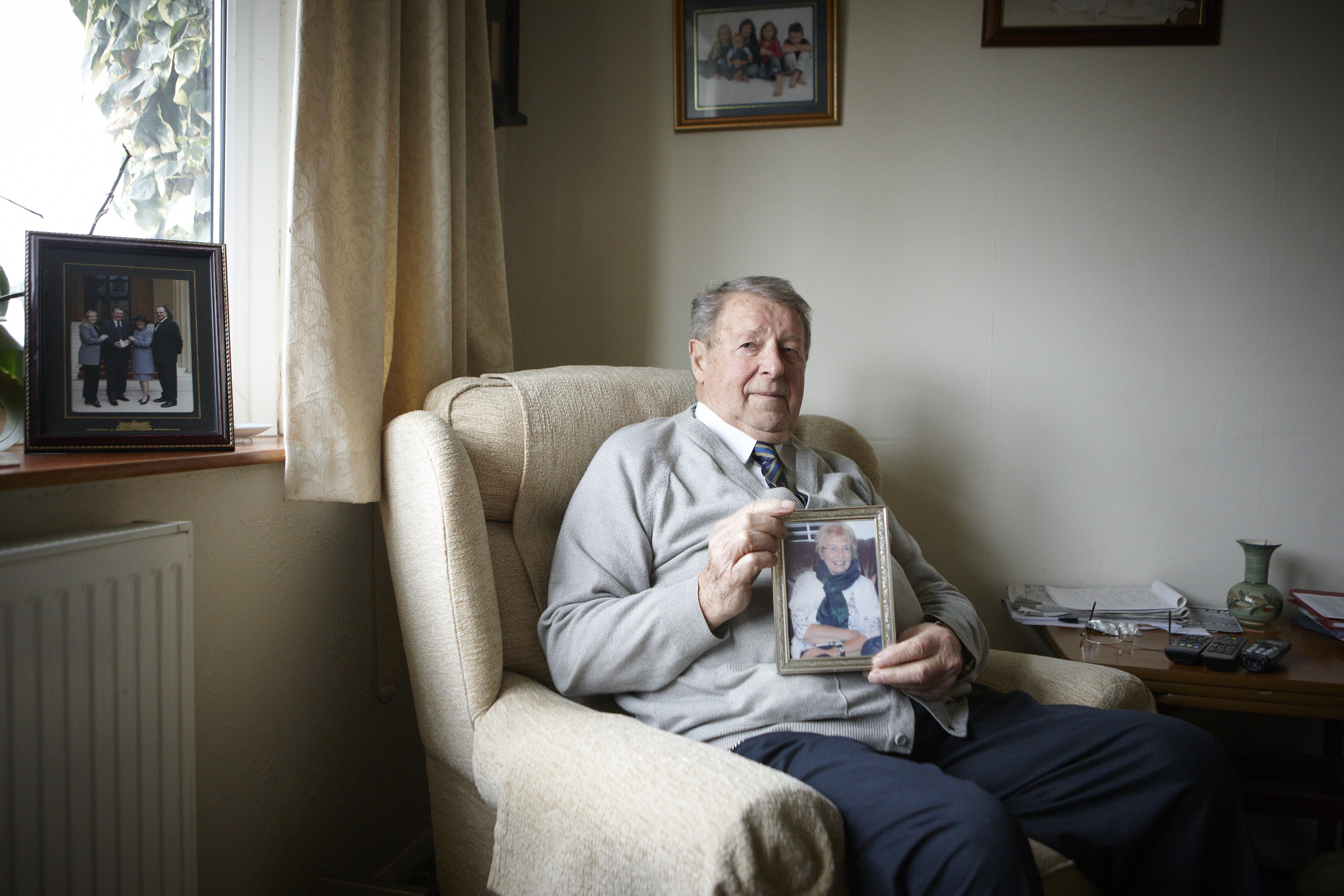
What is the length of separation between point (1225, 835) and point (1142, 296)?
50.0 inches

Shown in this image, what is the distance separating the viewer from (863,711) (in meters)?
1.10

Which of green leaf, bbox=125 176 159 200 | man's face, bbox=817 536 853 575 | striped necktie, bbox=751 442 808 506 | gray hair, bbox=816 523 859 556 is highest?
green leaf, bbox=125 176 159 200

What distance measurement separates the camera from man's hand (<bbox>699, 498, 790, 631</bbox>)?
41.9 inches

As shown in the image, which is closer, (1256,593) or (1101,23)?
(1256,593)

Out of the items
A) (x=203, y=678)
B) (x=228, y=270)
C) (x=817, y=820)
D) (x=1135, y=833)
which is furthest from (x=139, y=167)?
(x=1135, y=833)

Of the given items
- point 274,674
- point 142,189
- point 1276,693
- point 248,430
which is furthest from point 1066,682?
point 142,189

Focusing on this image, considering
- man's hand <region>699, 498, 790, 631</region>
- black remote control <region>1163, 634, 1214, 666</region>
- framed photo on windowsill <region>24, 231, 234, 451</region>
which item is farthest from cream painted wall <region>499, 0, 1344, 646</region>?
framed photo on windowsill <region>24, 231, 234, 451</region>

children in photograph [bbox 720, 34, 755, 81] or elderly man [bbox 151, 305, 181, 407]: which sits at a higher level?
children in photograph [bbox 720, 34, 755, 81]

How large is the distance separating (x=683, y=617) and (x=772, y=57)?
1495mm

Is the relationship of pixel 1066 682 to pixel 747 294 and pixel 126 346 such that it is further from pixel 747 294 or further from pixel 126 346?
pixel 126 346

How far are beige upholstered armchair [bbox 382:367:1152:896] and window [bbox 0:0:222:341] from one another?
1.77 feet

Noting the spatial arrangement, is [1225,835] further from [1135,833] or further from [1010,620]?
[1010,620]

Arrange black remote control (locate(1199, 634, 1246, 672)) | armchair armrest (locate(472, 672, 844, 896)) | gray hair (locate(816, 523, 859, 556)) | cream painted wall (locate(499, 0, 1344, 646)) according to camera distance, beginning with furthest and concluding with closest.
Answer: cream painted wall (locate(499, 0, 1344, 646)) → black remote control (locate(1199, 634, 1246, 672)) → gray hair (locate(816, 523, 859, 556)) → armchair armrest (locate(472, 672, 844, 896))

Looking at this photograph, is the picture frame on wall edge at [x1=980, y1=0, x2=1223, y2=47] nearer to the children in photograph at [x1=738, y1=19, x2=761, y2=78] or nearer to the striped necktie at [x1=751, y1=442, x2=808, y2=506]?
the children in photograph at [x1=738, y1=19, x2=761, y2=78]
